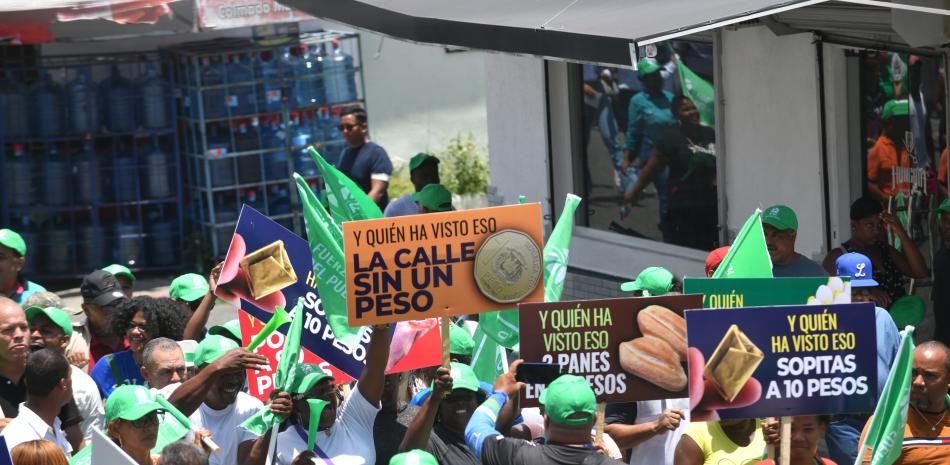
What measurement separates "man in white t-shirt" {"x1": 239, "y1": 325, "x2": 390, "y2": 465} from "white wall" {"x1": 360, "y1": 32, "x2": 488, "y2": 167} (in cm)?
1258

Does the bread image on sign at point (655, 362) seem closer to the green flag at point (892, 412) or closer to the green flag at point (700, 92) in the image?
the green flag at point (892, 412)

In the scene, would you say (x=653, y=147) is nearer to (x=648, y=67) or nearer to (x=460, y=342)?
(x=648, y=67)

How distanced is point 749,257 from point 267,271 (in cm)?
223

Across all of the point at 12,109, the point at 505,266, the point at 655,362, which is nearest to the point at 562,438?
the point at 655,362

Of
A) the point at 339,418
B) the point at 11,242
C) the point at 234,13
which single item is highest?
the point at 234,13

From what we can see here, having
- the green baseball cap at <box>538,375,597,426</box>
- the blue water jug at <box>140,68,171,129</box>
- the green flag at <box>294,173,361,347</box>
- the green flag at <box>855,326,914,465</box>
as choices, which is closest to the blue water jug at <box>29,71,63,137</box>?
the blue water jug at <box>140,68,171,129</box>

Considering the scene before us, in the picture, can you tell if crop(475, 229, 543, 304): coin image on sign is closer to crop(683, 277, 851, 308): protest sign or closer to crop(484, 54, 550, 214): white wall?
crop(683, 277, 851, 308): protest sign

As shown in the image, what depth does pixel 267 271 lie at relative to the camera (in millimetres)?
6797

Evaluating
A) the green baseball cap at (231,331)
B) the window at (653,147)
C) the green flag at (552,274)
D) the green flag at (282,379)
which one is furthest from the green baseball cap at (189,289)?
the window at (653,147)

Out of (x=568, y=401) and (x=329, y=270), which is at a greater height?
(x=329, y=270)

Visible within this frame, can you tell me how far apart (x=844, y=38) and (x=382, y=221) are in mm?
4532

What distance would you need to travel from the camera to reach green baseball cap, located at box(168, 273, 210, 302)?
312 inches

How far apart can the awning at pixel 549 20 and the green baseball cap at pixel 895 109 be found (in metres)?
2.67

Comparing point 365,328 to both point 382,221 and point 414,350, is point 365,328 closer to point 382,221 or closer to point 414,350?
point 414,350
